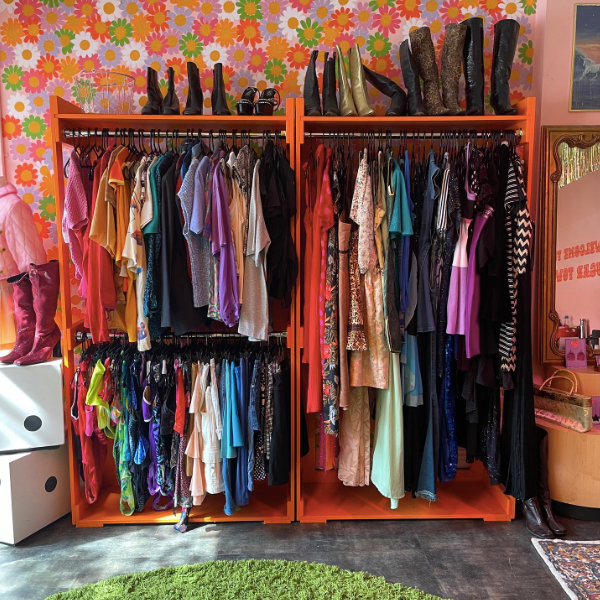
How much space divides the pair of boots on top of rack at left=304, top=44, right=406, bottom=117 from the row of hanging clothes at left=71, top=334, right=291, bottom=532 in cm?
124

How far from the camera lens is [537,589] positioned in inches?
82.7

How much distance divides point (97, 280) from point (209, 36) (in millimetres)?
1477

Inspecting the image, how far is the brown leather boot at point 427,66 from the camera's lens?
249 centimetres

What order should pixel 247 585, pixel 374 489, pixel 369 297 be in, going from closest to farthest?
pixel 247 585, pixel 369 297, pixel 374 489

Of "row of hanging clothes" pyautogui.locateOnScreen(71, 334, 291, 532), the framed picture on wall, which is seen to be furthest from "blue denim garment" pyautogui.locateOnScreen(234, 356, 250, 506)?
the framed picture on wall

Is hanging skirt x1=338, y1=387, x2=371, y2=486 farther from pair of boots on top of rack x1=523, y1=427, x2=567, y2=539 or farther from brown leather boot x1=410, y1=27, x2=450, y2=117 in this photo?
brown leather boot x1=410, y1=27, x2=450, y2=117

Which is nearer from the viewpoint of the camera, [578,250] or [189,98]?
[189,98]

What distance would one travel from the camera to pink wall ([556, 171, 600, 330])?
2.83 metres

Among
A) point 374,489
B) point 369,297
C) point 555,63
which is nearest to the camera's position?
point 369,297

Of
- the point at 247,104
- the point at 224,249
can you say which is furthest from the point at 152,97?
the point at 224,249

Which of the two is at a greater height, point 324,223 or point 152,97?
point 152,97

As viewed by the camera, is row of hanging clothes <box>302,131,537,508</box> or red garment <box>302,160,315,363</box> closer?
row of hanging clothes <box>302,131,537,508</box>

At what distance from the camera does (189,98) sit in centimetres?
247

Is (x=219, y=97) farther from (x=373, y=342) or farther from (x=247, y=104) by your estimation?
(x=373, y=342)
